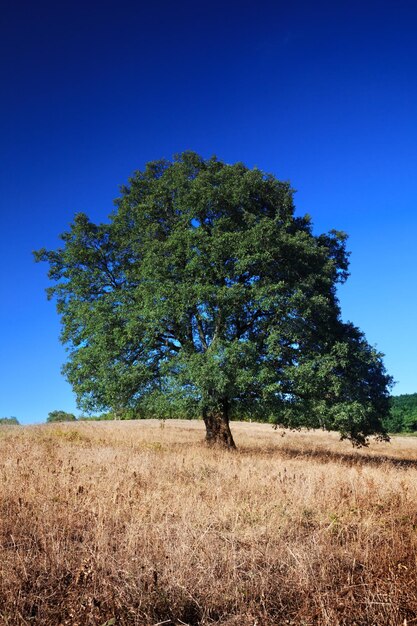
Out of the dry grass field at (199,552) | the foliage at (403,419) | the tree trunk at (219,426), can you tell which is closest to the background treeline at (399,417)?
the foliage at (403,419)

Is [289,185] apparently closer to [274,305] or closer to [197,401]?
[274,305]

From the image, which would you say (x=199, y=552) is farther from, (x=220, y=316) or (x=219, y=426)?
(x=219, y=426)

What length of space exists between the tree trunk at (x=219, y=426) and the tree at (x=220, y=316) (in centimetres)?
6

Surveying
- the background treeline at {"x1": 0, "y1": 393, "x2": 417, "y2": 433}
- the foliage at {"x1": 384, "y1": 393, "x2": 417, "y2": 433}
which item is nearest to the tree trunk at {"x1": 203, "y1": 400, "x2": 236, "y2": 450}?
the background treeline at {"x1": 0, "y1": 393, "x2": 417, "y2": 433}

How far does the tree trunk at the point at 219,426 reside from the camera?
19719 millimetres

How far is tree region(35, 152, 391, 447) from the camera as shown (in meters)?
16.2

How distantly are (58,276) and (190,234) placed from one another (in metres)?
8.66

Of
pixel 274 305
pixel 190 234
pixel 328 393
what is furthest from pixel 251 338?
pixel 190 234

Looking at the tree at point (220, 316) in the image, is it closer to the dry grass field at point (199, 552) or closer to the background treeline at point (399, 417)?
the dry grass field at point (199, 552)

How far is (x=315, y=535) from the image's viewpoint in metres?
5.49

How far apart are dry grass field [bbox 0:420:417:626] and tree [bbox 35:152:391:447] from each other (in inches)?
308

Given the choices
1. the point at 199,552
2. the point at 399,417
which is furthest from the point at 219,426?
the point at 399,417

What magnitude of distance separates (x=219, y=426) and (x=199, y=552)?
15.9 m

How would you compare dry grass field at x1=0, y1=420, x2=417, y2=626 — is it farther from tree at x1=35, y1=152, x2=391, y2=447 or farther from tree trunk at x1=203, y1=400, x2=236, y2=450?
tree trunk at x1=203, y1=400, x2=236, y2=450
